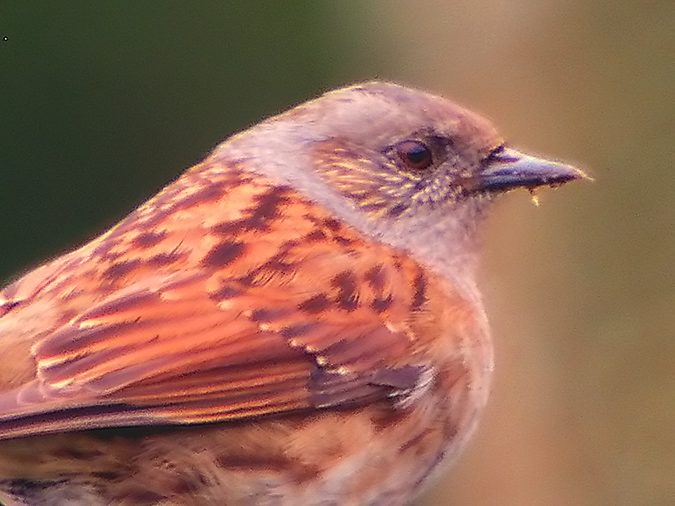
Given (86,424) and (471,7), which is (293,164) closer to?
(86,424)

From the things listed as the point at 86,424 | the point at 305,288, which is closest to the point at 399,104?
the point at 305,288

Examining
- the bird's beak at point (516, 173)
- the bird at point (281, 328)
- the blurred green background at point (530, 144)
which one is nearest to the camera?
the bird at point (281, 328)

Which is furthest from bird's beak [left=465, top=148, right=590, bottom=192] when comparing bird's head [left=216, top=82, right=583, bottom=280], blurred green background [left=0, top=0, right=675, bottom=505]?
blurred green background [left=0, top=0, right=675, bottom=505]

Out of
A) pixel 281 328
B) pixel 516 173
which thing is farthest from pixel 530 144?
pixel 281 328

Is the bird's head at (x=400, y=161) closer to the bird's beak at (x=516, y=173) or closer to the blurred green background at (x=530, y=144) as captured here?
the bird's beak at (x=516, y=173)

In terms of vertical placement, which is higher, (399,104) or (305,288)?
(399,104)

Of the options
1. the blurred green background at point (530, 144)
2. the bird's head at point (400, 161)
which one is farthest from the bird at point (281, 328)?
the blurred green background at point (530, 144)

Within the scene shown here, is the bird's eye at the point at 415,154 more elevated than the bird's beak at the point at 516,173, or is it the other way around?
the bird's eye at the point at 415,154
